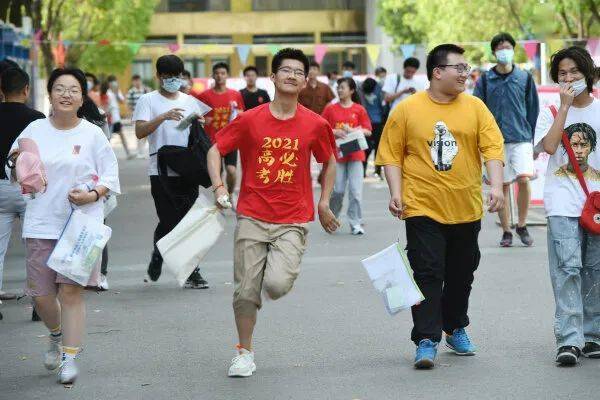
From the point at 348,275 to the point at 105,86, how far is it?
66.4 feet

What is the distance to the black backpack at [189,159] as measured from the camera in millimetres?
11008

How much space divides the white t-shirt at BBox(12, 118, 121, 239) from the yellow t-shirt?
1541 millimetres

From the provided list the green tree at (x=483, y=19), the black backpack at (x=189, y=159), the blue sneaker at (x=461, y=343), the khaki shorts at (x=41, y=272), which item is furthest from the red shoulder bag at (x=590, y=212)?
the green tree at (x=483, y=19)

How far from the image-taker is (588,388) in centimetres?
711

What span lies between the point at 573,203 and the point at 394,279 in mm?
1117

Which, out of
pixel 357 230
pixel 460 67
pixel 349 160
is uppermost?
pixel 460 67

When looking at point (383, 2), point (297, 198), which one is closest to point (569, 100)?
point (297, 198)

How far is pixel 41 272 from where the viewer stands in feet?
24.7

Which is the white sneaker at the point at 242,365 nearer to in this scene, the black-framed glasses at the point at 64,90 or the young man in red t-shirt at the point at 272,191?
the young man in red t-shirt at the point at 272,191

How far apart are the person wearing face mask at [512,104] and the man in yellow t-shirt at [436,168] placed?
17.8 ft

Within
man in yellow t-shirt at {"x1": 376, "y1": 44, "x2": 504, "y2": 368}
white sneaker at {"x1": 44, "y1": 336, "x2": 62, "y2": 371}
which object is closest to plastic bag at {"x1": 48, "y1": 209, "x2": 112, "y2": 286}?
white sneaker at {"x1": 44, "y1": 336, "x2": 62, "y2": 371}

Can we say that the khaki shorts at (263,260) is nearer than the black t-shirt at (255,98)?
Yes

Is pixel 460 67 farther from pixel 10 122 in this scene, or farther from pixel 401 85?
pixel 401 85

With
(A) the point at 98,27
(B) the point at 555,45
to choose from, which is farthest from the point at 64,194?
(A) the point at 98,27
